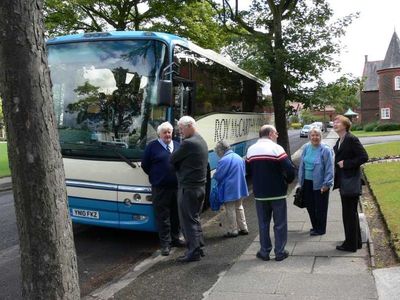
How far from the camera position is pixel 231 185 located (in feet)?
25.2

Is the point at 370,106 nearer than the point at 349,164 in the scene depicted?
No

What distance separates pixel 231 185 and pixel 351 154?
2.08 metres

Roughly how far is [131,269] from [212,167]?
3863mm

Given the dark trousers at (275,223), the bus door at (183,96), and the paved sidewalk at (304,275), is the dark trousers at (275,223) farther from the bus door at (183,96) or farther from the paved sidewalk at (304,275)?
the bus door at (183,96)

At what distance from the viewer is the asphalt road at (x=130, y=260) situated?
18.7 feet

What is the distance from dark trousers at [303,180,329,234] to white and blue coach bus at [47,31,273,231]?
2.37m

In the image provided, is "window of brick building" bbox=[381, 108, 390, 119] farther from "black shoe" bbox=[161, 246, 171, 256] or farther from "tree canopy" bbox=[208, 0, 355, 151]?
"black shoe" bbox=[161, 246, 171, 256]

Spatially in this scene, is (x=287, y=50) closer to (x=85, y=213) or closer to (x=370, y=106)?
(x=85, y=213)

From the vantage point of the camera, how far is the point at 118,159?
7.43 meters

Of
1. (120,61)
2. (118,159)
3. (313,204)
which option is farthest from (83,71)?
(313,204)

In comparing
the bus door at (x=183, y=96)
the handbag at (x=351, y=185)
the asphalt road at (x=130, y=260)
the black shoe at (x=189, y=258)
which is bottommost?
the asphalt road at (x=130, y=260)

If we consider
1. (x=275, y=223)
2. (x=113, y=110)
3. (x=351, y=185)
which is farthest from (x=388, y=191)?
(x=113, y=110)

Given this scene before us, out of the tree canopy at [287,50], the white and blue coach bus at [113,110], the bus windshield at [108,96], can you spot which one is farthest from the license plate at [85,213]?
the tree canopy at [287,50]

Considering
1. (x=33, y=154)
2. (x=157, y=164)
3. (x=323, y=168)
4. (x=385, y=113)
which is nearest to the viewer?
(x=33, y=154)
